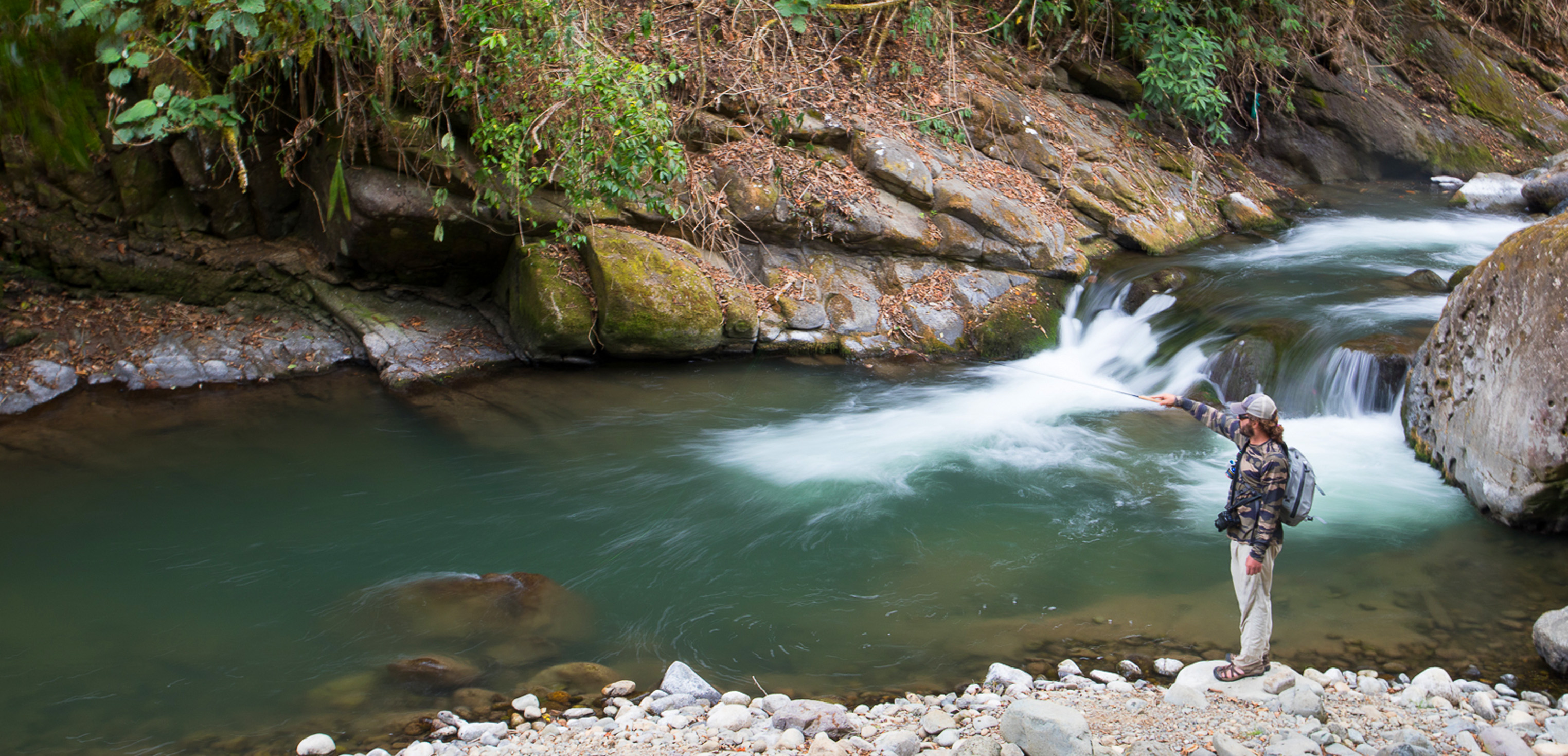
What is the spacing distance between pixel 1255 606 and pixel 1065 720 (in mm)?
1452

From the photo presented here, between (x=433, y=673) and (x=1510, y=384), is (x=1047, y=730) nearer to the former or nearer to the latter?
(x=433, y=673)

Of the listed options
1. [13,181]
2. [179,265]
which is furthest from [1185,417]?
[13,181]

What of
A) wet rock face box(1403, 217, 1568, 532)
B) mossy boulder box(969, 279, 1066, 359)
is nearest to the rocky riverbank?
wet rock face box(1403, 217, 1568, 532)

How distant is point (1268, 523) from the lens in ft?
14.1

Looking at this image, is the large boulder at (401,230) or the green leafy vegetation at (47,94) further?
the large boulder at (401,230)

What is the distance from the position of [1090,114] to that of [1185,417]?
604 cm

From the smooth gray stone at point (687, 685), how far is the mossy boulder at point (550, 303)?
15.2 feet

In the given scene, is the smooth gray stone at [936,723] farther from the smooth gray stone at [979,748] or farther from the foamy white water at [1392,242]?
the foamy white water at [1392,242]

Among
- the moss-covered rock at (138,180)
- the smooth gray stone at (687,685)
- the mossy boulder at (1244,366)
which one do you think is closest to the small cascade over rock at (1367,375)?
the mossy boulder at (1244,366)

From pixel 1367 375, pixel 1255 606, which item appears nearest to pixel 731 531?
pixel 1255 606

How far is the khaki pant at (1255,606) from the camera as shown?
441cm

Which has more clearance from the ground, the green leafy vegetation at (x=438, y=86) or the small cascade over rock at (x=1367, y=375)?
the green leafy vegetation at (x=438, y=86)

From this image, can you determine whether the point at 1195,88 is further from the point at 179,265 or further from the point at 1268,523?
the point at 179,265

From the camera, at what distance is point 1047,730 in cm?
358
